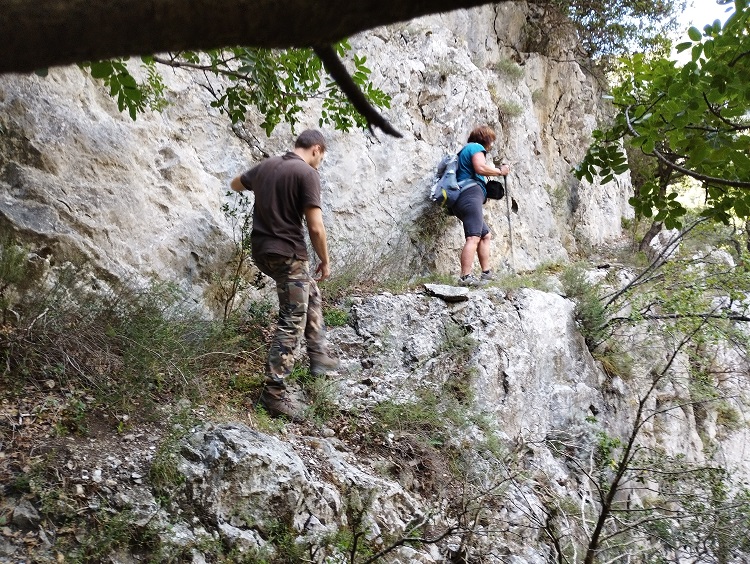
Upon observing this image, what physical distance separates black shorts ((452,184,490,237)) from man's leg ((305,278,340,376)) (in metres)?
3.12

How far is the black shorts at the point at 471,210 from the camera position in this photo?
24.4 ft

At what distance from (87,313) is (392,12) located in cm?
375

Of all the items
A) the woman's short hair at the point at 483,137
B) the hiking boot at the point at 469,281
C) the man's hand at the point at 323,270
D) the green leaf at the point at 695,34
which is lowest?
the man's hand at the point at 323,270

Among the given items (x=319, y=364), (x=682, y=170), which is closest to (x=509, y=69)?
(x=319, y=364)

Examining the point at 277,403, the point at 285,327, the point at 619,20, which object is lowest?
the point at 277,403

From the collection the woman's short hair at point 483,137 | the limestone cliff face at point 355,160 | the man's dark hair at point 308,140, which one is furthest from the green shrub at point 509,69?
the man's dark hair at point 308,140

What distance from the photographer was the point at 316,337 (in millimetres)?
4875

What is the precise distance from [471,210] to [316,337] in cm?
339

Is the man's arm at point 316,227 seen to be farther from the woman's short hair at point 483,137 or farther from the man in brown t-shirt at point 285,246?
the woman's short hair at point 483,137

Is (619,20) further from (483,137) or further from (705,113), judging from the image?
(705,113)

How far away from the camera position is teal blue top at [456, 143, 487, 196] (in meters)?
7.54

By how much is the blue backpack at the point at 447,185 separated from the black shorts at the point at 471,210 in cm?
10

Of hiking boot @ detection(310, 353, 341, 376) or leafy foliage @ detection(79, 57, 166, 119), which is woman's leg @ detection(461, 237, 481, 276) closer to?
hiking boot @ detection(310, 353, 341, 376)

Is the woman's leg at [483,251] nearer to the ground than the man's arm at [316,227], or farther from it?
farther from it
